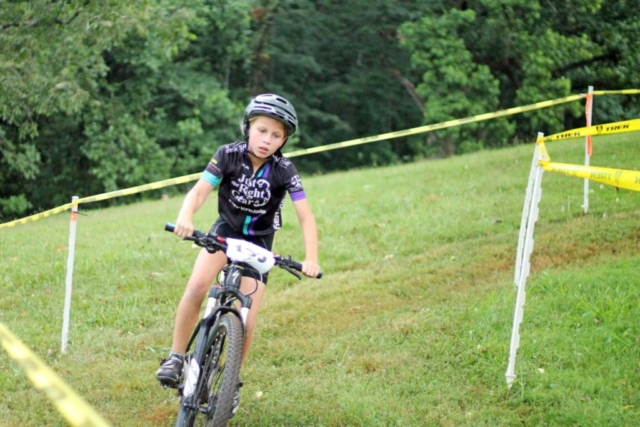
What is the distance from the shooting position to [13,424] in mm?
5133

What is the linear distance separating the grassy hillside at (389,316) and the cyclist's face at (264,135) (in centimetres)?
171

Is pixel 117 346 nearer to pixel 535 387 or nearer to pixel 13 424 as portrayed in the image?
pixel 13 424

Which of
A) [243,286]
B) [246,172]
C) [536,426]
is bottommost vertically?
[536,426]

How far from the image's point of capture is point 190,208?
4.58 meters

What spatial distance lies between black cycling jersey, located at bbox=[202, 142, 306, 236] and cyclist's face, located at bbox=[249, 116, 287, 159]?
12 cm

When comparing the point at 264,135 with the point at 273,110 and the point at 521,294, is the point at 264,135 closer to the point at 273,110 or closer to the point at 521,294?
the point at 273,110

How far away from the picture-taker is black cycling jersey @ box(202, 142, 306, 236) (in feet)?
15.7

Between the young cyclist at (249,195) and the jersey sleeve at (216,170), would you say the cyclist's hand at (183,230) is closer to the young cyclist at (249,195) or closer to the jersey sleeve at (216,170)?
the young cyclist at (249,195)

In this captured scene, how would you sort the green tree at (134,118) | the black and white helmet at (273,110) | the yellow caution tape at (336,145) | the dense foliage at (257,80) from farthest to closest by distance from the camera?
1. the dense foliage at (257,80)
2. the green tree at (134,118)
3. the yellow caution tape at (336,145)
4. the black and white helmet at (273,110)

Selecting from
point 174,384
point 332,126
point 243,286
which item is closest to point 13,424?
point 174,384

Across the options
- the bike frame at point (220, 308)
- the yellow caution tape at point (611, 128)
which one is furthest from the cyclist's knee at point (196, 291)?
the yellow caution tape at point (611, 128)

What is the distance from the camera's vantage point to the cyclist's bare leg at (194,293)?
4.74 metres

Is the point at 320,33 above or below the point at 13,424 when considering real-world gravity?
above

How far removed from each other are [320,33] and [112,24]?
17780 millimetres
